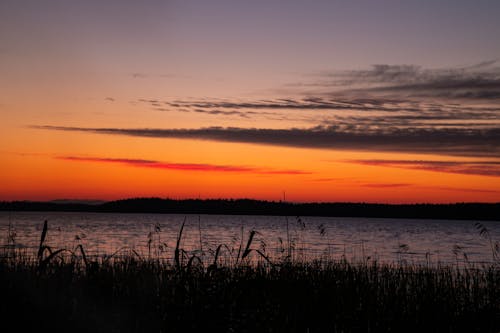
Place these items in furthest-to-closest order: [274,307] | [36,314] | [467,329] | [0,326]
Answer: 1. [467,329]
2. [274,307]
3. [36,314]
4. [0,326]

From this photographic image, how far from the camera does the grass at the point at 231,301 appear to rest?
356 inches

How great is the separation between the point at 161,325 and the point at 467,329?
6580 millimetres

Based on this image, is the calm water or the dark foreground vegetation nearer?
the dark foreground vegetation

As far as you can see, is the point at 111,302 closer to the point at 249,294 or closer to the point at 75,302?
the point at 75,302

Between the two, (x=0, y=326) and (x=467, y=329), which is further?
(x=467, y=329)

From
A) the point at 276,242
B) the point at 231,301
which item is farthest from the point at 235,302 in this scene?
the point at 276,242

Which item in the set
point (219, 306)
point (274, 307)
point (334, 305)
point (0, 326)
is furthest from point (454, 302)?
point (0, 326)

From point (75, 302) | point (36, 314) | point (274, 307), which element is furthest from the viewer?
point (274, 307)

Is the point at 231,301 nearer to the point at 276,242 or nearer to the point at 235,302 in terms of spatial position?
the point at 235,302

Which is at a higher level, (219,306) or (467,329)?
(219,306)

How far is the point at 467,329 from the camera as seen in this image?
11.9 m

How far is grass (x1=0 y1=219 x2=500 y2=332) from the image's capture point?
9.03 meters

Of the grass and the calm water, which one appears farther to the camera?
the calm water

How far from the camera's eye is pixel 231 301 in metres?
10.1
